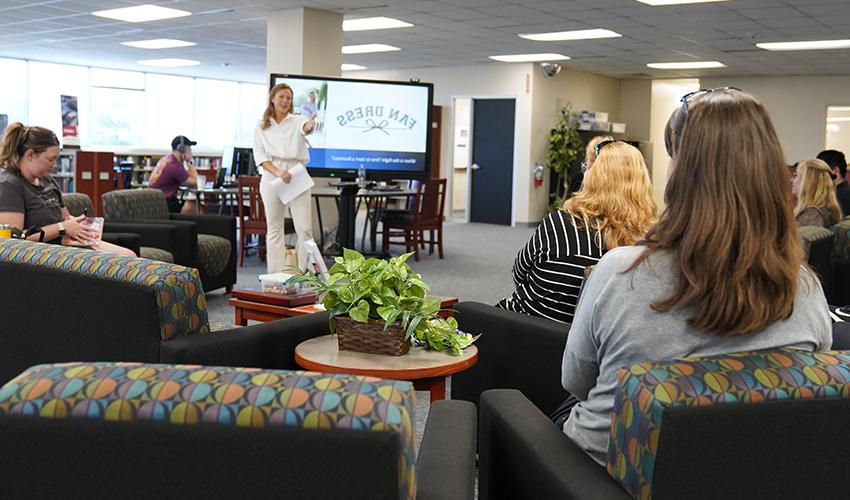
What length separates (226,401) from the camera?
1.10 meters

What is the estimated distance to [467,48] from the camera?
1245 cm

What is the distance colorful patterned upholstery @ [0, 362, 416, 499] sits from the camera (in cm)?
108

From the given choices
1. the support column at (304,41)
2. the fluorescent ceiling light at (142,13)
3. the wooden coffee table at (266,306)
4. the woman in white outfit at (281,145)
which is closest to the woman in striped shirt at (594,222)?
the wooden coffee table at (266,306)

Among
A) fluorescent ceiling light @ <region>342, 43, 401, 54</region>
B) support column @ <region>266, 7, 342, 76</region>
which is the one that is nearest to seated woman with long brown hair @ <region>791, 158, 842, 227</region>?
support column @ <region>266, 7, 342, 76</region>

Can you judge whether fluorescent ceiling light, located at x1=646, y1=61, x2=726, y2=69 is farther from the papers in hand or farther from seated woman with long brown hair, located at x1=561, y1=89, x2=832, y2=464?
seated woman with long brown hair, located at x1=561, y1=89, x2=832, y2=464

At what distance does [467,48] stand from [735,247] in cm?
1137

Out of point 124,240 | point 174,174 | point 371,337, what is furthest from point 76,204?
point 371,337

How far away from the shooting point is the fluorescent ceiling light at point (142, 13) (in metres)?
9.88

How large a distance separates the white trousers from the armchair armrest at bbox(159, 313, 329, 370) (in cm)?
438

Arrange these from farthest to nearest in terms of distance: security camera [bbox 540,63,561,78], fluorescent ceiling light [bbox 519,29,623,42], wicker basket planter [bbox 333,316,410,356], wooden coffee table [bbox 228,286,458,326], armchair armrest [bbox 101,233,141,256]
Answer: security camera [bbox 540,63,561,78]
fluorescent ceiling light [bbox 519,29,623,42]
armchair armrest [bbox 101,233,141,256]
wooden coffee table [bbox 228,286,458,326]
wicker basket planter [bbox 333,316,410,356]

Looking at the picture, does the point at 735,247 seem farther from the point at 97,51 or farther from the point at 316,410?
the point at 97,51

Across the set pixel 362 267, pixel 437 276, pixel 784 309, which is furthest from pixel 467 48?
pixel 784 309

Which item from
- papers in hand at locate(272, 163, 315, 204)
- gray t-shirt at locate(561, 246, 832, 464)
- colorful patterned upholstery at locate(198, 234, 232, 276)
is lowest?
colorful patterned upholstery at locate(198, 234, 232, 276)

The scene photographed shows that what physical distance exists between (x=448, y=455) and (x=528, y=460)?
175mm
